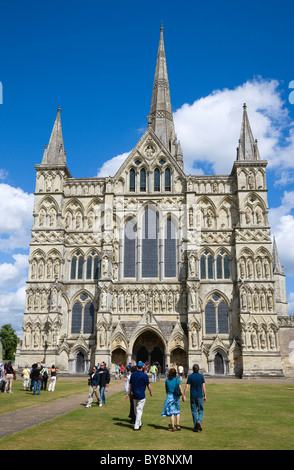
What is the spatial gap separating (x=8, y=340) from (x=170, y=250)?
3765 cm

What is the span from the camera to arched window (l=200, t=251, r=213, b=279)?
42.8 meters

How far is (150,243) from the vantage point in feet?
144

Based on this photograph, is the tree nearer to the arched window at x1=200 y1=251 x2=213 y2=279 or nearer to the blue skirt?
the arched window at x1=200 y1=251 x2=213 y2=279

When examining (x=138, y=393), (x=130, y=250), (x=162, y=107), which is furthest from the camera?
(x=162, y=107)

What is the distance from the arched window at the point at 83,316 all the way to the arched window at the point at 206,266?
36.9 ft

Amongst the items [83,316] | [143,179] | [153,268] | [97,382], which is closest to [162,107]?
[143,179]

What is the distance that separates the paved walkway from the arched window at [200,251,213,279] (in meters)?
24.5

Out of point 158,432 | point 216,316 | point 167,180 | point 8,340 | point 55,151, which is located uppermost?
point 55,151

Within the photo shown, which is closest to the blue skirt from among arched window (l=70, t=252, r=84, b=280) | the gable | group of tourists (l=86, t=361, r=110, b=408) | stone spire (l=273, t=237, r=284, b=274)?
group of tourists (l=86, t=361, r=110, b=408)

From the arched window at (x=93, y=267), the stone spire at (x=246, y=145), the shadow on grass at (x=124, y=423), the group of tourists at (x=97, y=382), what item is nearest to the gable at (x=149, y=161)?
the stone spire at (x=246, y=145)

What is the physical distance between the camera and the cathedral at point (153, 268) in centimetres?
3994

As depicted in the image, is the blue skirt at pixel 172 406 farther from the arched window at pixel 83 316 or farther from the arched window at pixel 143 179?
the arched window at pixel 143 179

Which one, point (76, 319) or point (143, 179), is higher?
point (143, 179)

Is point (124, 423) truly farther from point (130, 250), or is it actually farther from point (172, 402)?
point (130, 250)
